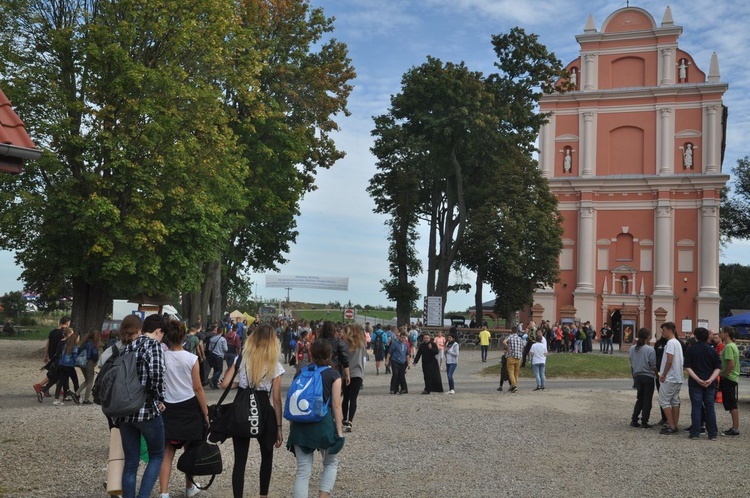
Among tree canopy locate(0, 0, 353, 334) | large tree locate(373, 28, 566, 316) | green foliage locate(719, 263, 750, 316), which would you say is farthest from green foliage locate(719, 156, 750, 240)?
tree canopy locate(0, 0, 353, 334)

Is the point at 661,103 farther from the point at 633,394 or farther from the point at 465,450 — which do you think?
the point at 465,450

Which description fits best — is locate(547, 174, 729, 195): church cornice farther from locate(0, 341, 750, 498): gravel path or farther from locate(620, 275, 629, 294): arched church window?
locate(0, 341, 750, 498): gravel path

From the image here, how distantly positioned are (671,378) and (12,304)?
66.5m

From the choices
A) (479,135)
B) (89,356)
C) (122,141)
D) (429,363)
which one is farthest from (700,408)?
(479,135)

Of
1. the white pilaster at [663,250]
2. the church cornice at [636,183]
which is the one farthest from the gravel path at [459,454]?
the church cornice at [636,183]

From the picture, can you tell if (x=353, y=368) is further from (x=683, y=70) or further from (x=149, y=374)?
(x=683, y=70)

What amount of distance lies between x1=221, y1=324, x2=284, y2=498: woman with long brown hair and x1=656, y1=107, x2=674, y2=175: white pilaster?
53.0 metres

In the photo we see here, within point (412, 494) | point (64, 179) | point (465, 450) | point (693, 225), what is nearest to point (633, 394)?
point (465, 450)

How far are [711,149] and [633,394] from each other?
127 ft

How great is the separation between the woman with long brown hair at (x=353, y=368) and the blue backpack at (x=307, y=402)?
20.6 feet

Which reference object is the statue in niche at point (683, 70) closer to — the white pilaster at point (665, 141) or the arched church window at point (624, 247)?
the white pilaster at point (665, 141)

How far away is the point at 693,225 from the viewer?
55469 millimetres

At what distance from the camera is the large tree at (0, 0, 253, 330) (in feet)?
80.1

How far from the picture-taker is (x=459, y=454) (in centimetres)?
1101
